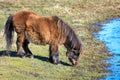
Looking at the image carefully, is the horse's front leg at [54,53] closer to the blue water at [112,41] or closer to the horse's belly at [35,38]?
the horse's belly at [35,38]

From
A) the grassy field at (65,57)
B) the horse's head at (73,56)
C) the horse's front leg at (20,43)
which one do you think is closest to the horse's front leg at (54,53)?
the grassy field at (65,57)

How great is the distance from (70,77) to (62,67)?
4.58 ft

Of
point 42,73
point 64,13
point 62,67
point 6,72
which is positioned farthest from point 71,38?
point 64,13

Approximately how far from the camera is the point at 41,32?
54.4ft

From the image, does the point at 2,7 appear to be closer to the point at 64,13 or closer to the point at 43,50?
the point at 64,13

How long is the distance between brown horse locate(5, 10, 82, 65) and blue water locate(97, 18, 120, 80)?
1.78 m

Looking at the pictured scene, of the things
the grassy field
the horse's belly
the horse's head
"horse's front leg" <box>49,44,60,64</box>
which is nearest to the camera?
the grassy field

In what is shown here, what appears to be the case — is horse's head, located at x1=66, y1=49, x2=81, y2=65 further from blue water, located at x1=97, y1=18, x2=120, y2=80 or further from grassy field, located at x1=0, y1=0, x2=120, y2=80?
blue water, located at x1=97, y1=18, x2=120, y2=80

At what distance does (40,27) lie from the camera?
16.6 metres

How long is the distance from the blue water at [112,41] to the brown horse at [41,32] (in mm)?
1785

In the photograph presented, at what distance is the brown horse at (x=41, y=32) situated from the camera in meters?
16.5

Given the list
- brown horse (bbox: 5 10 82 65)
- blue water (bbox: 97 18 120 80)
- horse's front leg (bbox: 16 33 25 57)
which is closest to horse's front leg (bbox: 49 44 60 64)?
brown horse (bbox: 5 10 82 65)

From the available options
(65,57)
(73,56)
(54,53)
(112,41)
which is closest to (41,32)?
(54,53)

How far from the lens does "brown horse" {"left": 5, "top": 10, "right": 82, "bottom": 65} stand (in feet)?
54.3
